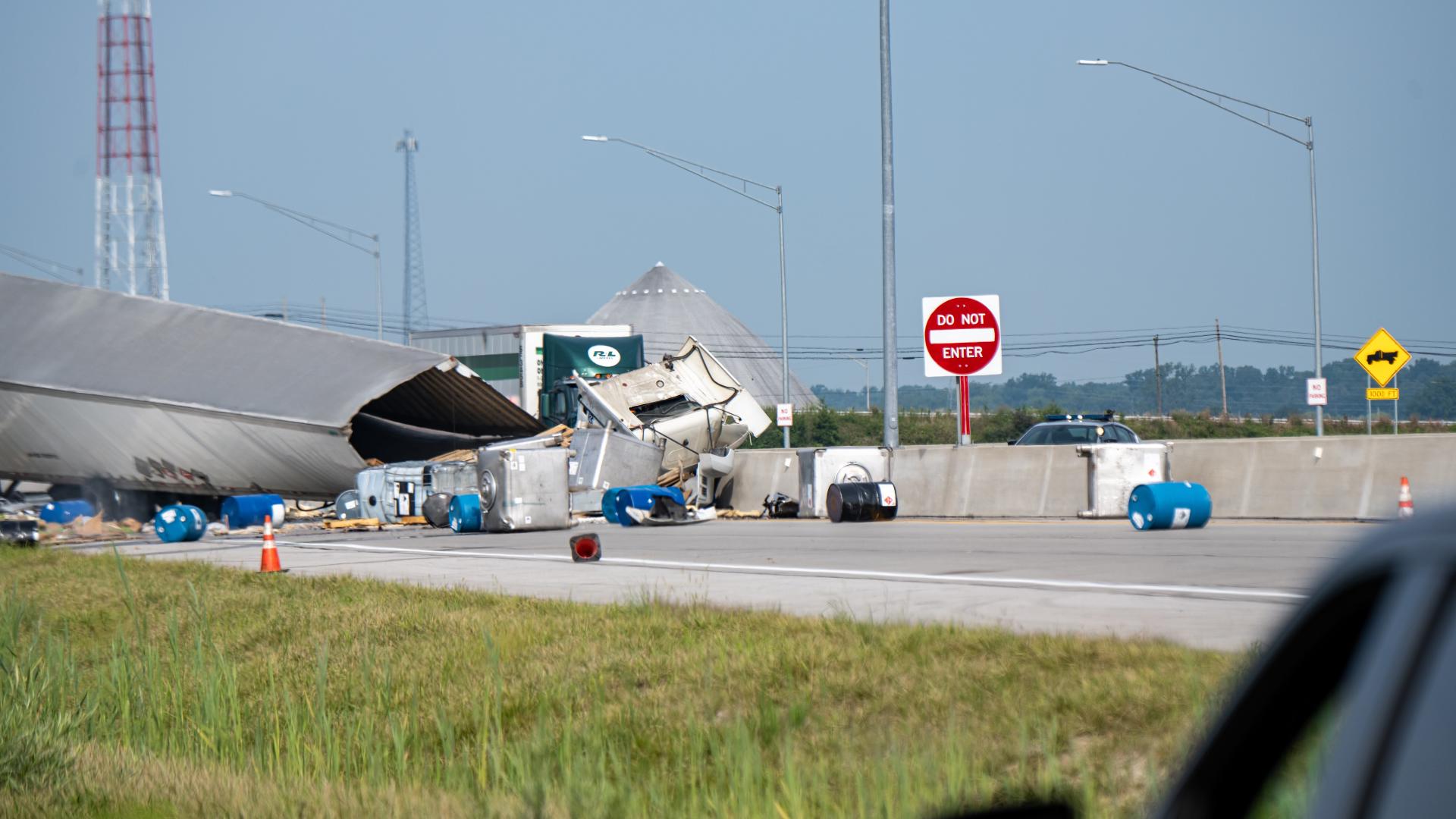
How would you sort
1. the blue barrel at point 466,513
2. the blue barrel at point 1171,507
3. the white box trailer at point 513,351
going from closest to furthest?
the blue barrel at point 1171,507
the blue barrel at point 466,513
the white box trailer at point 513,351

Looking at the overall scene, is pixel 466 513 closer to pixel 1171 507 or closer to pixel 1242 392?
pixel 1171 507

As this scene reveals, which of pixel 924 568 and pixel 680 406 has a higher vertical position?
pixel 680 406

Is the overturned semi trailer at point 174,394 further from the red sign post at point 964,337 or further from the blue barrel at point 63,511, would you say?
the red sign post at point 964,337

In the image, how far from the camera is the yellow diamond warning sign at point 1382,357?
3155 centimetres

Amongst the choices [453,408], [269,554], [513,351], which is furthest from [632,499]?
[513,351]

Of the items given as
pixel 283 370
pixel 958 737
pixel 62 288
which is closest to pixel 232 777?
pixel 958 737

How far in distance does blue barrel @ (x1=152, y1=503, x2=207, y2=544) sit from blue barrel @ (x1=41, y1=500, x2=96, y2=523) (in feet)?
22.4

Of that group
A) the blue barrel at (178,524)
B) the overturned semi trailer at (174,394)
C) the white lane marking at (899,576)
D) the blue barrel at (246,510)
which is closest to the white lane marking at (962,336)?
the white lane marking at (899,576)

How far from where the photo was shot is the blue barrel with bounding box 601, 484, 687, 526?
2345 cm

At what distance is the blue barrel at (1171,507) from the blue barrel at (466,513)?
426 inches

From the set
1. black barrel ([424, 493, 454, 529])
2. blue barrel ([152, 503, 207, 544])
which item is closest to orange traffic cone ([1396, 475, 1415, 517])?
black barrel ([424, 493, 454, 529])

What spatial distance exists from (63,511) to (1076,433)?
19787 millimetres

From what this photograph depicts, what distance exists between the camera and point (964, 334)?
82.4ft

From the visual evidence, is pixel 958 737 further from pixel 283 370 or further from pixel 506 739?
pixel 283 370
